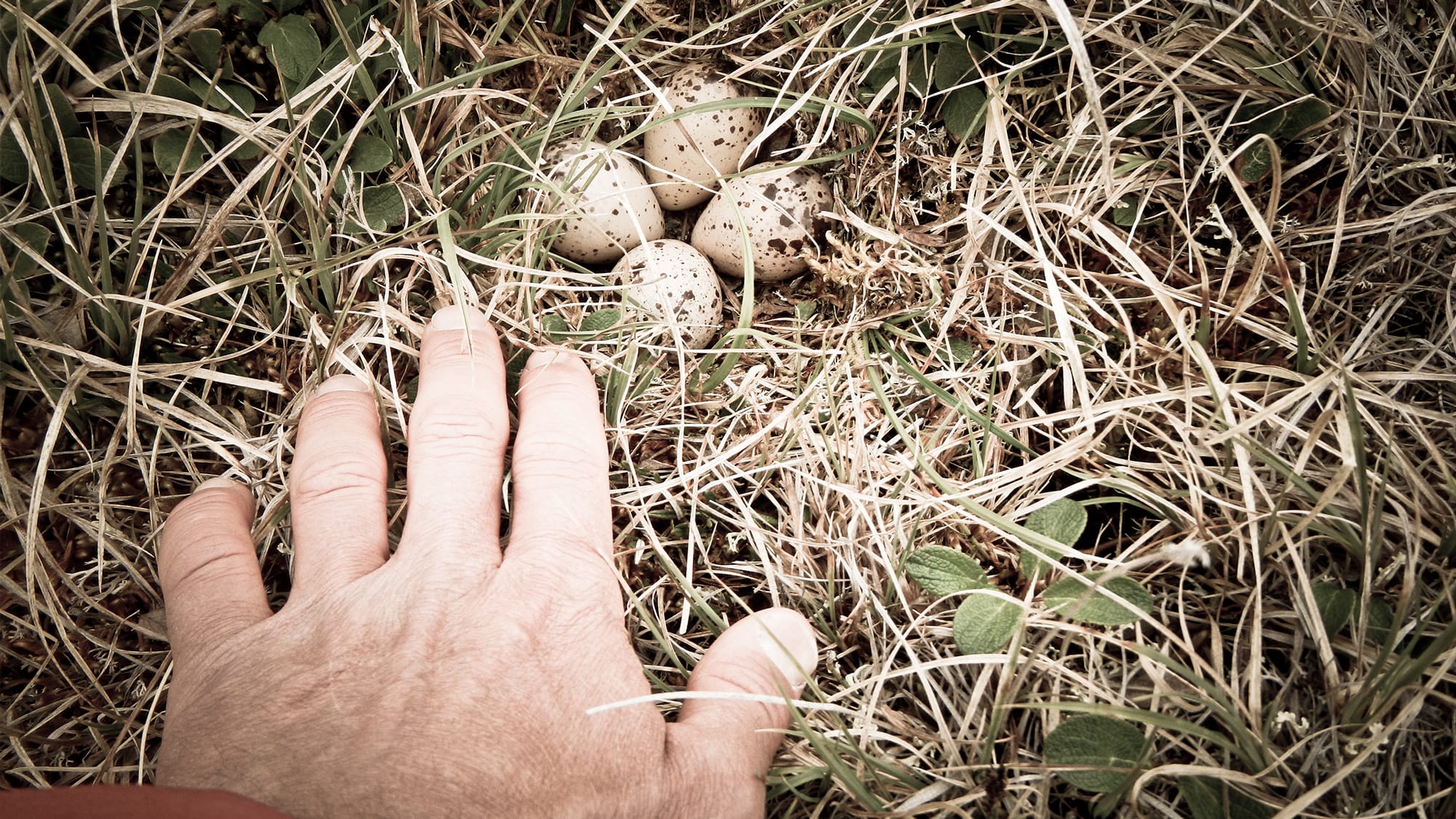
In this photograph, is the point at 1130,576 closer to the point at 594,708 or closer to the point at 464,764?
the point at 594,708

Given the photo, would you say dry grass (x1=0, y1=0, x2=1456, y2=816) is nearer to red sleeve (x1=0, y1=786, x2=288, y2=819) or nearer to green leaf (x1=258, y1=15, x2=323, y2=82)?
green leaf (x1=258, y1=15, x2=323, y2=82)

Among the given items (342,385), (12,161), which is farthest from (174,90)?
(342,385)

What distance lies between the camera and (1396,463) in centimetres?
166

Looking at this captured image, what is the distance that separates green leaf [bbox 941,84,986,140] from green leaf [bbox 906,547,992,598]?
961 millimetres

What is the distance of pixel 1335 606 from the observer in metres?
1.56

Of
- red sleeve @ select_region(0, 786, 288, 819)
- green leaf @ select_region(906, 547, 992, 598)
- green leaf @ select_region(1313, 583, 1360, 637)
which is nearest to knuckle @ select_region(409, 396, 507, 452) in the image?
red sleeve @ select_region(0, 786, 288, 819)

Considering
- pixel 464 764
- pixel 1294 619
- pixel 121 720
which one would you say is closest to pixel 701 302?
pixel 464 764

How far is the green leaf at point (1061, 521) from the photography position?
1690 millimetres

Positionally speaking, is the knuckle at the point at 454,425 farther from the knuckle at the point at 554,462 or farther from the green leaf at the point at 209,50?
the green leaf at the point at 209,50

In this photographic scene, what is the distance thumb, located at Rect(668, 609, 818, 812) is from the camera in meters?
1.60

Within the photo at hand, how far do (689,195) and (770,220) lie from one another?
241 mm

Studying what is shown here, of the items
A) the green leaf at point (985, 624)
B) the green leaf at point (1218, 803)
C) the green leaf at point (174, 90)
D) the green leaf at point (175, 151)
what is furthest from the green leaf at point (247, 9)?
the green leaf at point (1218, 803)

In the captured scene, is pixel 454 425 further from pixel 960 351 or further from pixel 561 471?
pixel 960 351

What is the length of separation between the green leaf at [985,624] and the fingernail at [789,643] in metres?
0.29
